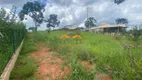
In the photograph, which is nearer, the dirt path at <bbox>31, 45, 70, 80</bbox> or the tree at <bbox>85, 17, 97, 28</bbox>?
the dirt path at <bbox>31, 45, 70, 80</bbox>

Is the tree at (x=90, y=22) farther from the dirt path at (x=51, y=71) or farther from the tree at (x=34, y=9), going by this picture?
the dirt path at (x=51, y=71)

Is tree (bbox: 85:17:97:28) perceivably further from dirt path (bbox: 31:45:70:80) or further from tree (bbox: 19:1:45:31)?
dirt path (bbox: 31:45:70:80)

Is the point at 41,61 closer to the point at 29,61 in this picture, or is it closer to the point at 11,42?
the point at 29,61

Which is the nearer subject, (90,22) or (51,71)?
(51,71)

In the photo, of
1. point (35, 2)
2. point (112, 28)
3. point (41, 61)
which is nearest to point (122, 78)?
point (41, 61)

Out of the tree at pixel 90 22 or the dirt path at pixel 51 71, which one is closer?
the dirt path at pixel 51 71

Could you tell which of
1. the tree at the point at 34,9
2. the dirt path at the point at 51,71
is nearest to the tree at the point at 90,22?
the tree at the point at 34,9

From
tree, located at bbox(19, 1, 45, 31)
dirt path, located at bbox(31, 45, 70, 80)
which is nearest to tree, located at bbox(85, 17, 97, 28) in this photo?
tree, located at bbox(19, 1, 45, 31)

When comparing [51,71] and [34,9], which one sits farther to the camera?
[34,9]

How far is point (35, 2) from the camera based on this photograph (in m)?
42.4

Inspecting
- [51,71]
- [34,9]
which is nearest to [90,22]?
[34,9]

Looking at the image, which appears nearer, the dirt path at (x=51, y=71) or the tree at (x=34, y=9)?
the dirt path at (x=51, y=71)

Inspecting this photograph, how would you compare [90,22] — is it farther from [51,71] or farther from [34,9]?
[51,71]

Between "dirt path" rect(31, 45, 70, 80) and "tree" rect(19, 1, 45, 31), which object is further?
"tree" rect(19, 1, 45, 31)
